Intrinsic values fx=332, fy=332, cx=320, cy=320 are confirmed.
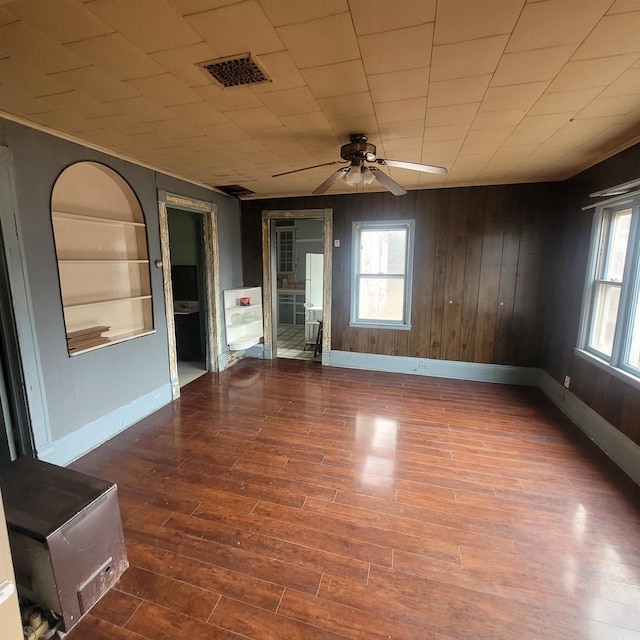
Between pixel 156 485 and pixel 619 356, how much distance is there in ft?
12.4

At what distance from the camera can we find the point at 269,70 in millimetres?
1669

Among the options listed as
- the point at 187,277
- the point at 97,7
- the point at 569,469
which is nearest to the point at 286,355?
the point at 187,277

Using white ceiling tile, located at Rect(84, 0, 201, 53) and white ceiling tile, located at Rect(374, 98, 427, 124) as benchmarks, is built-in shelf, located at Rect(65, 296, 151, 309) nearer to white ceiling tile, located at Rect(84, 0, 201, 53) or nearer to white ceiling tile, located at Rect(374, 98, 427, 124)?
white ceiling tile, located at Rect(84, 0, 201, 53)

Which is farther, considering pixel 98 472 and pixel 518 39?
pixel 98 472

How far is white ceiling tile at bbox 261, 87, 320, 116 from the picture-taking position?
1881 millimetres

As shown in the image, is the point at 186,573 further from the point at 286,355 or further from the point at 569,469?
the point at 286,355

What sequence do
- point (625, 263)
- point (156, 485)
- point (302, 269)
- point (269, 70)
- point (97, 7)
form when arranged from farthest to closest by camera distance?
1. point (302, 269)
2. point (625, 263)
3. point (156, 485)
4. point (269, 70)
5. point (97, 7)

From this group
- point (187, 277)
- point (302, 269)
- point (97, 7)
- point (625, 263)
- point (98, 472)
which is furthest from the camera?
point (302, 269)

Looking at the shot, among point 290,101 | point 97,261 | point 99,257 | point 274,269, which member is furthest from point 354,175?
point 274,269

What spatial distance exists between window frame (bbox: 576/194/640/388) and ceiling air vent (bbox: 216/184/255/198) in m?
3.96

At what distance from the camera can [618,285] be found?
9.46 ft

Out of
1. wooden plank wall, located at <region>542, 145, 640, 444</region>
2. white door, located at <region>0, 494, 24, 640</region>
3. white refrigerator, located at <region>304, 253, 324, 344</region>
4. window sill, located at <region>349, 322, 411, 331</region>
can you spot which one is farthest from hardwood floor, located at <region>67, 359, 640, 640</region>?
white refrigerator, located at <region>304, 253, 324, 344</region>

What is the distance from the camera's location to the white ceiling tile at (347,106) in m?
1.94

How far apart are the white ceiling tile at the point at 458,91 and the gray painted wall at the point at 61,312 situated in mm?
2704
